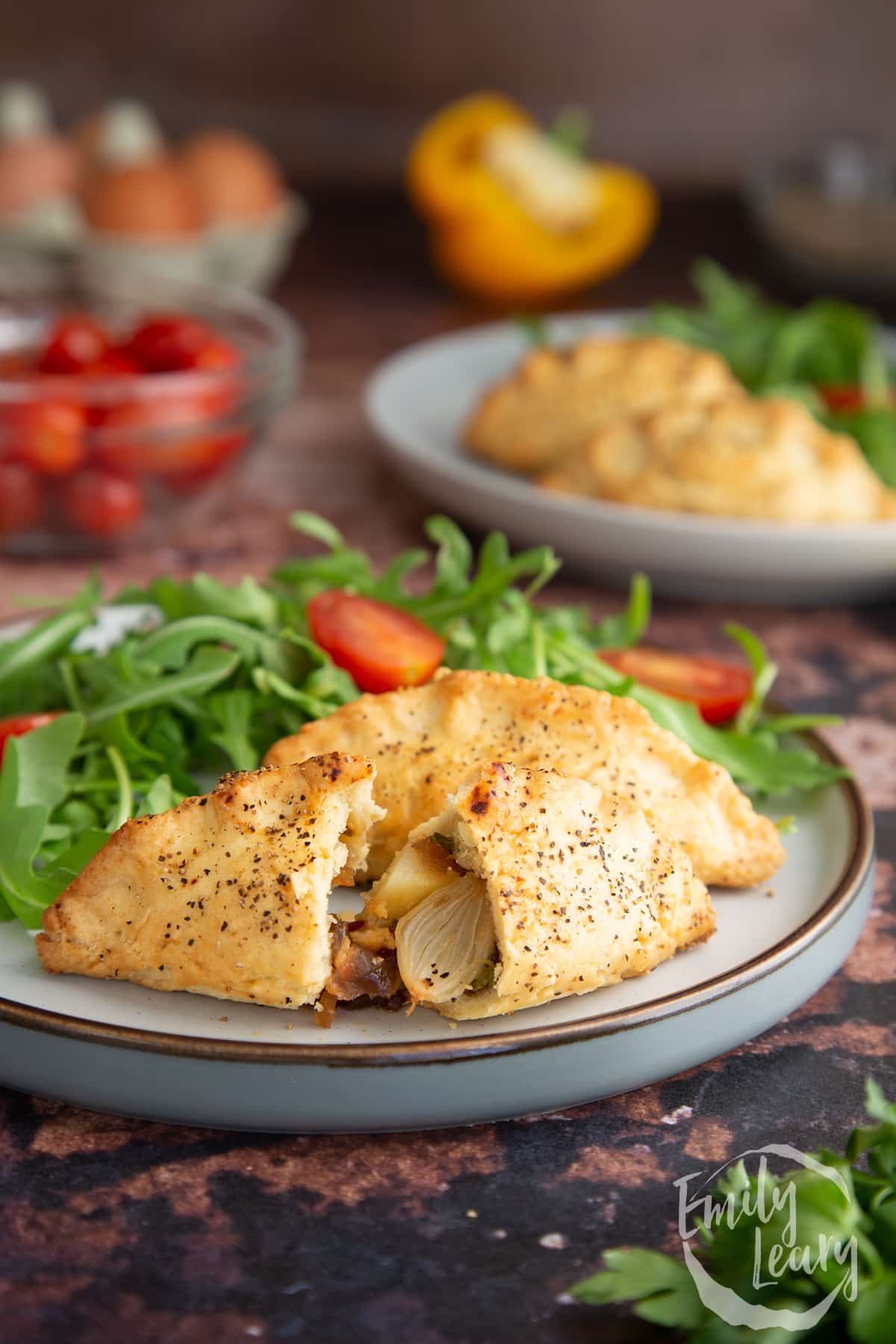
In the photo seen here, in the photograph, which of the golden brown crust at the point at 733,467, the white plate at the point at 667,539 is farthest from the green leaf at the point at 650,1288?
the golden brown crust at the point at 733,467

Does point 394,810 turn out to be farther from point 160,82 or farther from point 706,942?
point 160,82

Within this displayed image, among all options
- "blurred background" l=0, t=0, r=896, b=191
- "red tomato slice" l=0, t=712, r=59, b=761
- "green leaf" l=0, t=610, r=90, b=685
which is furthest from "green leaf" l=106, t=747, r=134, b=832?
"blurred background" l=0, t=0, r=896, b=191

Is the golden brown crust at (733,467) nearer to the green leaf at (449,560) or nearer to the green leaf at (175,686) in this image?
the green leaf at (449,560)

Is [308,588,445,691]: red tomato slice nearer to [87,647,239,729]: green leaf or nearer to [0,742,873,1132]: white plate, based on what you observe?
[87,647,239,729]: green leaf

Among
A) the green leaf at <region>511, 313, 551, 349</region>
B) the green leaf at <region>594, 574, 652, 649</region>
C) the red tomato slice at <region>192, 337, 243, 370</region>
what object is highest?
the green leaf at <region>594, 574, 652, 649</region>

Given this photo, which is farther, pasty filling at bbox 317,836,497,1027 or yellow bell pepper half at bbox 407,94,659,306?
yellow bell pepper half at bbox 407,94,659,306

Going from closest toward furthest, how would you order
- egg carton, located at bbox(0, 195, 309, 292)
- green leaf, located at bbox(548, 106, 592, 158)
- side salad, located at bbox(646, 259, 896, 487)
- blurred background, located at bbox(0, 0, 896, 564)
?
1. blurred background, located at bbox(0, 0, 896, 564)
2. side salad, located at bbox(646, 259, 896, 487)
3. egg carton, located at bbox(0, 195, 309, 292)
4. green leaf, located at bbox(548, 106, 592, 158)
